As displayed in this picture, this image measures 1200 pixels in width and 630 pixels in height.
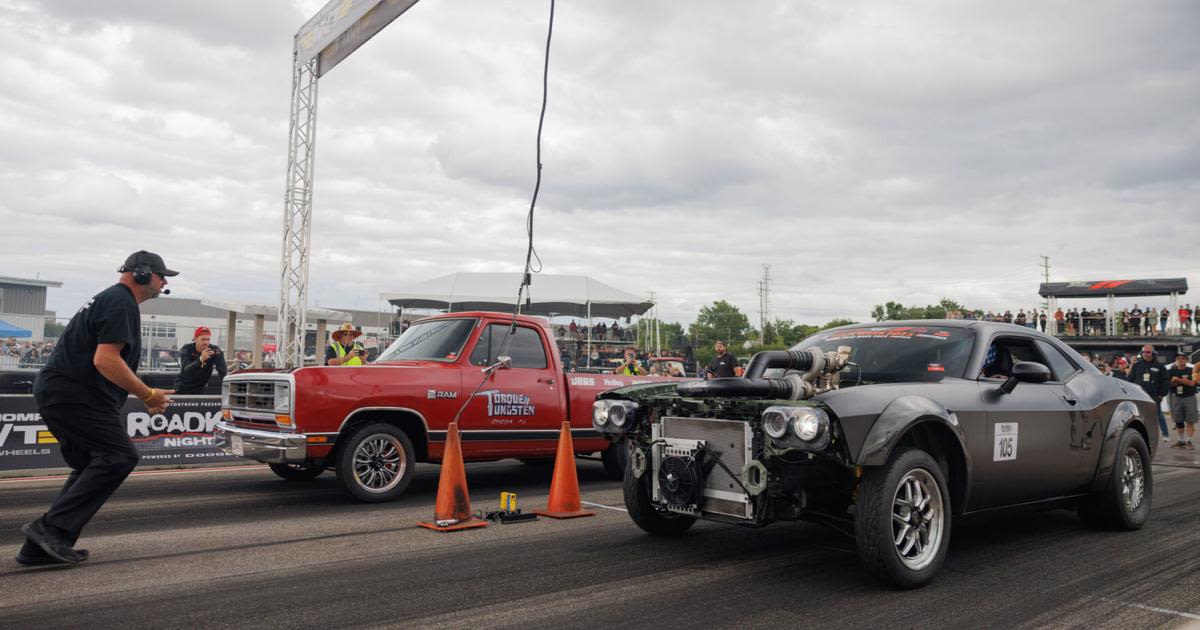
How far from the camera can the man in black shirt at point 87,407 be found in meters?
4.75

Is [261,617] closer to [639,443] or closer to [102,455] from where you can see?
[102,455]

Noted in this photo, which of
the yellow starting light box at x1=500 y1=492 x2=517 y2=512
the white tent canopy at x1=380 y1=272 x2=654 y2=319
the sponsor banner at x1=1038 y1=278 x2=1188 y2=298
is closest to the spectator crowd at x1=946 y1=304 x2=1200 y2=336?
the sponsor banner at x1=1038 y1=278 x2=1188 y2=298

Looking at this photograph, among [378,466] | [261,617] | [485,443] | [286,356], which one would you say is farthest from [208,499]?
[286,356]

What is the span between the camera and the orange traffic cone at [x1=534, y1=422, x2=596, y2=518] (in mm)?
6758

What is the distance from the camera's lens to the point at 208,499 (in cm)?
760

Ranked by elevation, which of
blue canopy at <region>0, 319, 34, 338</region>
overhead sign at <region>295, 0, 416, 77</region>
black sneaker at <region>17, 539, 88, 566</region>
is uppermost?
overhead sign at <region>295, 0, 416, 77</region>

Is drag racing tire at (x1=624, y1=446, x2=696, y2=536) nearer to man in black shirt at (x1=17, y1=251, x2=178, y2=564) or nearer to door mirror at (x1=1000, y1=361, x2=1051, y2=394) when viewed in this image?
door mirror at (x1=1000, y1=361, x2=1051, y2=394)

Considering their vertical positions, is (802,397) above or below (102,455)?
above

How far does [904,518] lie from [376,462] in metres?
4.79

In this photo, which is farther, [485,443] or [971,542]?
[485,443]

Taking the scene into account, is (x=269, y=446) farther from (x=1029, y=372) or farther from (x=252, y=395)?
(x=1029, y=372)

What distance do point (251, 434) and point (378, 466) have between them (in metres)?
1.15

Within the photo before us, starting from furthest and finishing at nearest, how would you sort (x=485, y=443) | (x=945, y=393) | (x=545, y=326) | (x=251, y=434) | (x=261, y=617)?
(x=545, y=326), (x=485, y=443), (x=251, y=434), (x=945, y=393), (x=261, y=617)

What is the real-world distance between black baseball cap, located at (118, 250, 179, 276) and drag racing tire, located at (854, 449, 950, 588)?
444 cm
